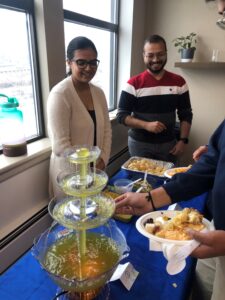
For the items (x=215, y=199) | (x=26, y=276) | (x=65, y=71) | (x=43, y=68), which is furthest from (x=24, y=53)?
(x=215, y=199)

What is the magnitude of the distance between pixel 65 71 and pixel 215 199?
1464 mm

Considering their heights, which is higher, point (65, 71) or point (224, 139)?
point (65, 71)

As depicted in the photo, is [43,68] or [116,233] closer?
[116,233]

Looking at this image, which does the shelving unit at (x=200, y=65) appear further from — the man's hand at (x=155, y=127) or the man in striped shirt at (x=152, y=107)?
the man's hand at (x=155, y=127)

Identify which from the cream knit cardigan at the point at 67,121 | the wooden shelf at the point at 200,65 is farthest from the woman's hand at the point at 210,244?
the wooden shelf at the point at 200,65

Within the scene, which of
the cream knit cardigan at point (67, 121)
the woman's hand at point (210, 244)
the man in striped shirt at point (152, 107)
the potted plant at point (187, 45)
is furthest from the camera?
the potted plant at point (187, 45)

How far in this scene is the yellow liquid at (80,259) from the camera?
2.23ft

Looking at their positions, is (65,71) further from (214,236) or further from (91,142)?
(214,236)

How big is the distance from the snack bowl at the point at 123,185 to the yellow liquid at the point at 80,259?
56cm

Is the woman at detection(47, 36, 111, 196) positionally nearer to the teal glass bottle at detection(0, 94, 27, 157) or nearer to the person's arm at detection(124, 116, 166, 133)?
the teal glass bottle at detection(0, 94, 27, 157)

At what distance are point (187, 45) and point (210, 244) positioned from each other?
2550mm

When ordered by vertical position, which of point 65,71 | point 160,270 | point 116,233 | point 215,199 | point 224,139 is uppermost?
point 65,71

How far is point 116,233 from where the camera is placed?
82cm

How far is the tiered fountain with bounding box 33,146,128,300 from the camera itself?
2.09 ft
